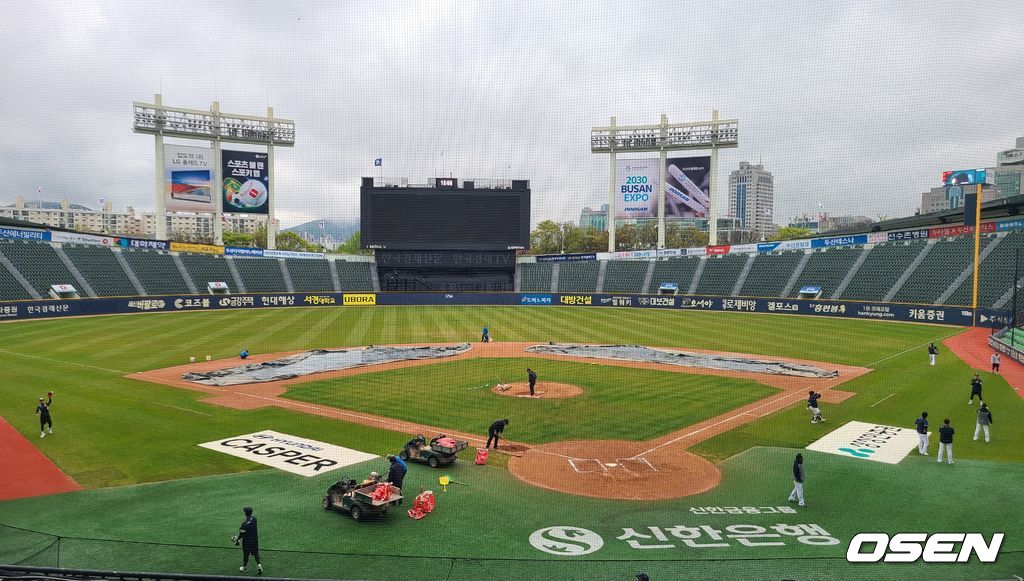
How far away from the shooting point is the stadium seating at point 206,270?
62397mm

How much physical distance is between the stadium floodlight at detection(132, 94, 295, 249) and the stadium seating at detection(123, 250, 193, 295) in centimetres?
410

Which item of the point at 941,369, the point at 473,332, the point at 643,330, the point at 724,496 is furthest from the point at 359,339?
the point at 941,369

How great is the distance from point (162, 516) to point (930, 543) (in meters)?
15.3

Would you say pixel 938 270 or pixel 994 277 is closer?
pixel 994 277

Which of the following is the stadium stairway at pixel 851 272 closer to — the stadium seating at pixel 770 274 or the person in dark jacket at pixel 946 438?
the stadium seating at pixel 770 274

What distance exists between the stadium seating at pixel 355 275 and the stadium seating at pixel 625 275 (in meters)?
30.7

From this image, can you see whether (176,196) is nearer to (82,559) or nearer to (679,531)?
(82,559)

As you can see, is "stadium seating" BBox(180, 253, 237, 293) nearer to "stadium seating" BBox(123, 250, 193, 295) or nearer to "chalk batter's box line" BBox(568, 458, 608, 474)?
"stadium seating" BBox(123, 250, 193, 295)

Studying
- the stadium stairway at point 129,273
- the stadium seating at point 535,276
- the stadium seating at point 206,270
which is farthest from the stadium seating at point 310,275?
the stadium seating at point 535,276

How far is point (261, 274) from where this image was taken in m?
67.6

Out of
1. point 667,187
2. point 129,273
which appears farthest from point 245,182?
point 667,187

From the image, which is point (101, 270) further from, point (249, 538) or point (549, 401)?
point (249, 538)

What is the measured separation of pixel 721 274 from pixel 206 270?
2359 inches

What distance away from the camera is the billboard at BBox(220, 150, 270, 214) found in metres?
65.5
